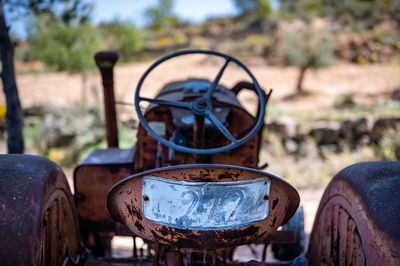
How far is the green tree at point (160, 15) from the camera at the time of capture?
137 ft

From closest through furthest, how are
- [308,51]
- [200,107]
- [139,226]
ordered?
[139,226]
[200,107]
[308,51]

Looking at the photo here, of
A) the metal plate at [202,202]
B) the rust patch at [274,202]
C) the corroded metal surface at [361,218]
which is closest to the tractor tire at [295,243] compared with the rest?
the corroded metal surface at [361,218]

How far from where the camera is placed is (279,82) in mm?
16594

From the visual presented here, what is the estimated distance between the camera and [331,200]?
6.61 feet

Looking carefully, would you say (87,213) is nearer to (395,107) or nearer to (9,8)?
(9,8)

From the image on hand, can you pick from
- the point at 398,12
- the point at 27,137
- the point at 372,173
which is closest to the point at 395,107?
the point at 372,173

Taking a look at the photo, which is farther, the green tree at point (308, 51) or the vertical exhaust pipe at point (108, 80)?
the green tree at point (308, 51)

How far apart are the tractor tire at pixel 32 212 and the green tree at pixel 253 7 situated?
39.7 m

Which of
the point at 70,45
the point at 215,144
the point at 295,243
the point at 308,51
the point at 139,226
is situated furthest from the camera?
the point at 308,51

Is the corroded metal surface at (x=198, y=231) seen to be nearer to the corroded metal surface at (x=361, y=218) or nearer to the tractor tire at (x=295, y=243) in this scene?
the corroded metal surface at (x=361, y=218)

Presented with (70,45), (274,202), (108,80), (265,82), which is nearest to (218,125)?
(274,202)

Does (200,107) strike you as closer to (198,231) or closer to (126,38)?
(198,231)

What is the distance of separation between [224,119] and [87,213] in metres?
1.36

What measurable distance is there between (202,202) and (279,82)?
15.8 metres
